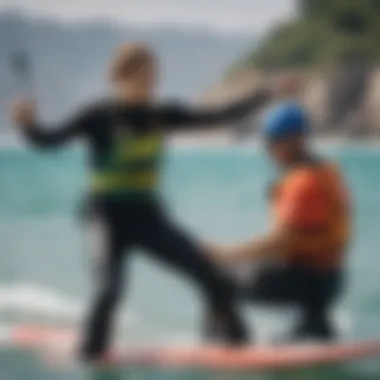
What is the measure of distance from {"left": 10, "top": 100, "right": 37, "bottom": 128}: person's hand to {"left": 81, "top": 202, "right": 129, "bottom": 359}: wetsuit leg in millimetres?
163

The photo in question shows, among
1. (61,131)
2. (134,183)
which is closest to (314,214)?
(134,183)

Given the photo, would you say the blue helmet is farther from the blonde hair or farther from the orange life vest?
the blonde hair

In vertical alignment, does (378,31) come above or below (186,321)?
above

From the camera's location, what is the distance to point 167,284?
1.40 metres

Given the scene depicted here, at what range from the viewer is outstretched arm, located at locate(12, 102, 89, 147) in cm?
139

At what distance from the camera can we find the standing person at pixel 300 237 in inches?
54.2

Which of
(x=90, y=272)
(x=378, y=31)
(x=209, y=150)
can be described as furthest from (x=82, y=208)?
(x=378, y=31)

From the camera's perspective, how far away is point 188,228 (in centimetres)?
140

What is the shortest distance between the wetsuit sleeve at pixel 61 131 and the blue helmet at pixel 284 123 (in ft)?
0.78

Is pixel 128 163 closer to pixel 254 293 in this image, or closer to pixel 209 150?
pixel 209 150

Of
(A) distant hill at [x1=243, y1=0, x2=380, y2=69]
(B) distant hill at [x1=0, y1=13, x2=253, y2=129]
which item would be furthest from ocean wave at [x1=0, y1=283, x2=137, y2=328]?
(A) distant hill at [x1=243, y1=0, x2=380, y2=69]

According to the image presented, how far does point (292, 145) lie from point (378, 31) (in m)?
0.21

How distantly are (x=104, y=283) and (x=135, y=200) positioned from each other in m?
0.12

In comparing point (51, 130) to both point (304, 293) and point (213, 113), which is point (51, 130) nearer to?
point (213, 113)
